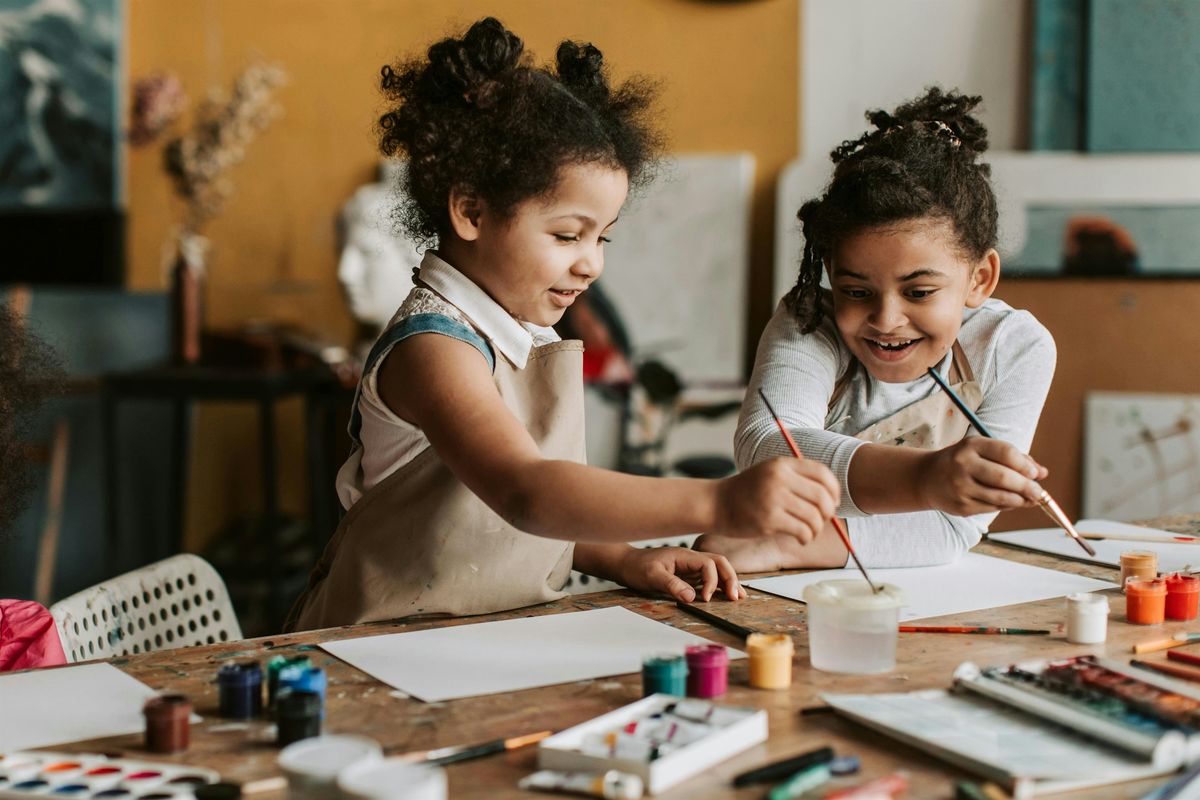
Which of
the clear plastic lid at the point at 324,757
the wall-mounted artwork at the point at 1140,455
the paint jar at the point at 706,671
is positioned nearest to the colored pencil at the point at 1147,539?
the paint jar at the point at 706,671

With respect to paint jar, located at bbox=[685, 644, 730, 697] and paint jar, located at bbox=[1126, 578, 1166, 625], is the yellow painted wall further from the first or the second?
paint jar, located at bbox=[685, 644, 730, 697]

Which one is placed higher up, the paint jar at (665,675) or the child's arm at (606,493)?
the child's arm at (606,493)

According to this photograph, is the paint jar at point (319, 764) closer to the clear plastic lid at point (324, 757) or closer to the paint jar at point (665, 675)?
the clear plastic lid at point (324, 757)

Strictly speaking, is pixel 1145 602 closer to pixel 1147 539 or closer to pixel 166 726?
pixel 1147 539

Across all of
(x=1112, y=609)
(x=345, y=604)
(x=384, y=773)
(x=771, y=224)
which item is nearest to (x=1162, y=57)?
(x=771, y=224)

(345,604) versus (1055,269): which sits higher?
(1055,269)

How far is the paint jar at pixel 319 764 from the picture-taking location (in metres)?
0.76

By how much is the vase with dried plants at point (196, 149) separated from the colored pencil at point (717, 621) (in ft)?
9.11

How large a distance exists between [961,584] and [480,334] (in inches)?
24.3

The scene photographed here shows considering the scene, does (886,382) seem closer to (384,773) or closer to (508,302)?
(508,302)

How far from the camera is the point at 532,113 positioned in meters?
1.38

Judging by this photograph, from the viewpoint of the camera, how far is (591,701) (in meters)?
1.01

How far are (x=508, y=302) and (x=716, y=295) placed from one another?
2361 millimetres

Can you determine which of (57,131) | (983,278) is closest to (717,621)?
(983,278)
